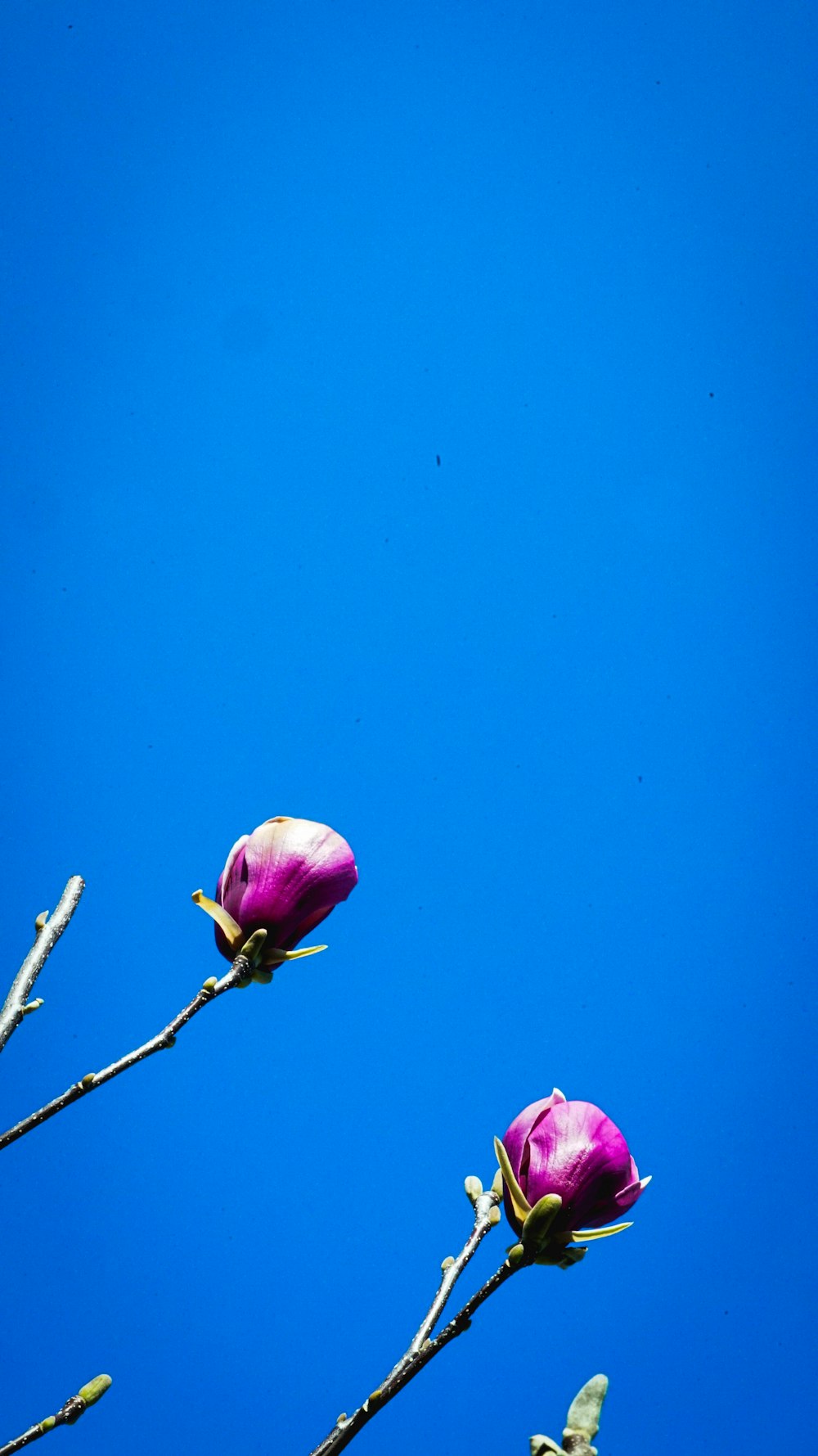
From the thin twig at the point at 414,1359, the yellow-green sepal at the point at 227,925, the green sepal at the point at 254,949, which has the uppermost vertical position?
the yellow-green sepal at the point at 227,925

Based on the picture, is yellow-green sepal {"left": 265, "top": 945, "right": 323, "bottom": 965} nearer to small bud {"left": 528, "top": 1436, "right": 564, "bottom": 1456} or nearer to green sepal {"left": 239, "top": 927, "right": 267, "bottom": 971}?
green sepal {"left": 239, "top": 927, "right": 267, "bottom": 971}

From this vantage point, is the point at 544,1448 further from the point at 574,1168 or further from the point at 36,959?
the point at 36,959

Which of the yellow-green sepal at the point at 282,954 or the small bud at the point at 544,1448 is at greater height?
the yellow-green sepal at the point at 282,954

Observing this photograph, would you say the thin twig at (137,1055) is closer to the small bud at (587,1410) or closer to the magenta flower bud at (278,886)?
the magenta flower bud at (278,886)

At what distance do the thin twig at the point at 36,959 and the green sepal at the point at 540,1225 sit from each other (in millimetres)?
178

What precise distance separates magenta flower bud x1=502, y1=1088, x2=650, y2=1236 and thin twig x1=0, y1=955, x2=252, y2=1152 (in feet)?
0.39

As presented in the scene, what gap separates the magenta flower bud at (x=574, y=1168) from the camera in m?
0.34

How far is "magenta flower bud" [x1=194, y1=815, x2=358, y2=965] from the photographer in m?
0.37

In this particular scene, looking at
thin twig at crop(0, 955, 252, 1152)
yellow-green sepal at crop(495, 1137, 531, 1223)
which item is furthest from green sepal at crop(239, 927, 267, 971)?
yellow-green sepal at crop(495, 1137, 531, 1223)

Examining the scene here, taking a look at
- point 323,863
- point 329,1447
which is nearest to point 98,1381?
point 329,1447

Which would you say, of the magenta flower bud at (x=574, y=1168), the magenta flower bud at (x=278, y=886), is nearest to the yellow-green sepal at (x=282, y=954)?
the magenta flower bud at (x=278, y=886)

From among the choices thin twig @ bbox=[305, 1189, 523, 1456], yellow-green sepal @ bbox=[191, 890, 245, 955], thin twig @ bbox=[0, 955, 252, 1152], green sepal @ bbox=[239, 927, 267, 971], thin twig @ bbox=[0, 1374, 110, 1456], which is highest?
yellow-green sepal @ bbox=[191, 890, 245, 955]

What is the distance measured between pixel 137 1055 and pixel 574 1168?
153 millimetres

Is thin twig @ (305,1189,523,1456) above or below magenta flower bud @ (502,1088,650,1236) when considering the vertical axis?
below
